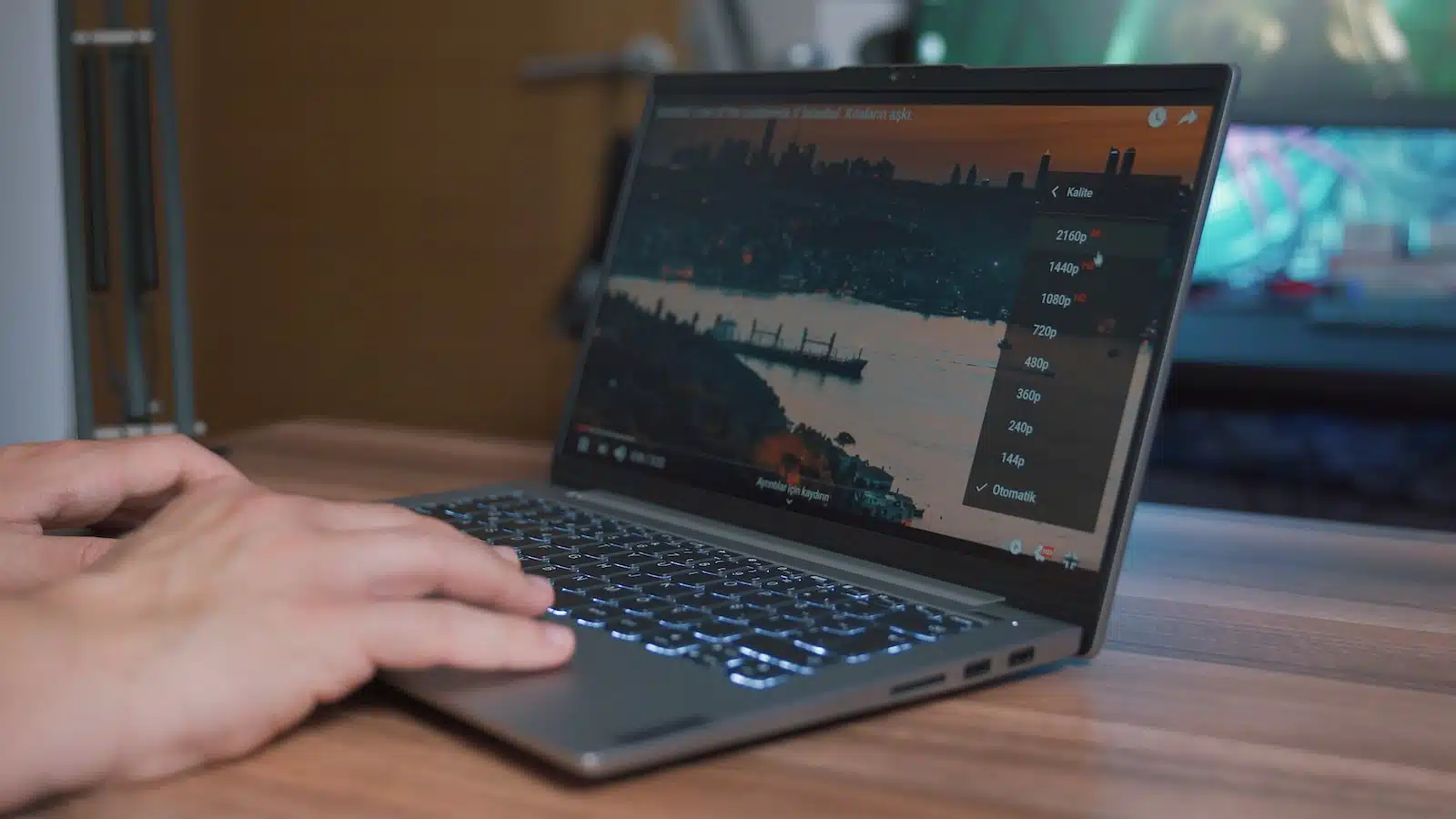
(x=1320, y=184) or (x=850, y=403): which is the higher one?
(x=1320, y=184)

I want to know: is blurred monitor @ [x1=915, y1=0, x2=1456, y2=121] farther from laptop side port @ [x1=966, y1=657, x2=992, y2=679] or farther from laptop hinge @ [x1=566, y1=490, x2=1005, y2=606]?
laptop side port @ [x1=966, y1=657, x2=992, y2=679]

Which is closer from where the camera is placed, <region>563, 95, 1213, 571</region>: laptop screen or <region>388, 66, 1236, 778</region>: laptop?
<region>388, 66, 1236, 778</region>: laptop

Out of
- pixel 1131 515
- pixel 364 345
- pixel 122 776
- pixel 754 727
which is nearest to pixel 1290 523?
pixel 1131 515

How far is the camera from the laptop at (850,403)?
517 millimetres

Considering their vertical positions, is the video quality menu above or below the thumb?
above

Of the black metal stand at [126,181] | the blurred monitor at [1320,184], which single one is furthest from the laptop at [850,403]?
the blurred monitor at [1320,184]

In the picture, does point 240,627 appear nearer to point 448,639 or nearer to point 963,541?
point 448,639

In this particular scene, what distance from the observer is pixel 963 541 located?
65 centimetres

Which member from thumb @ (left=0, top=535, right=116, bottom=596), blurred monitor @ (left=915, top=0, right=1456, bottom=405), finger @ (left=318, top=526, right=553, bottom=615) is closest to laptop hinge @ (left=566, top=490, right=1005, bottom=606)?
finger @ (left=318, top=526, right=553, bottom=615)

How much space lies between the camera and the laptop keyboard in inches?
20.6

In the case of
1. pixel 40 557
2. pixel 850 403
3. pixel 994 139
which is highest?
pixel 994 139

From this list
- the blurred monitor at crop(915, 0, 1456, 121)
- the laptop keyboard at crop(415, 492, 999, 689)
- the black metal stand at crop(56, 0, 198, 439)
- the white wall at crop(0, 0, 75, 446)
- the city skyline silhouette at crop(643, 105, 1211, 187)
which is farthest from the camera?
the blurred monitor at crop(915, 0, 1456, 121)

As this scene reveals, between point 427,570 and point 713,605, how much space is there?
0.44 feet

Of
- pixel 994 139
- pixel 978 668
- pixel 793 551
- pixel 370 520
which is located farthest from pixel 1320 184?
pixel 370 520
